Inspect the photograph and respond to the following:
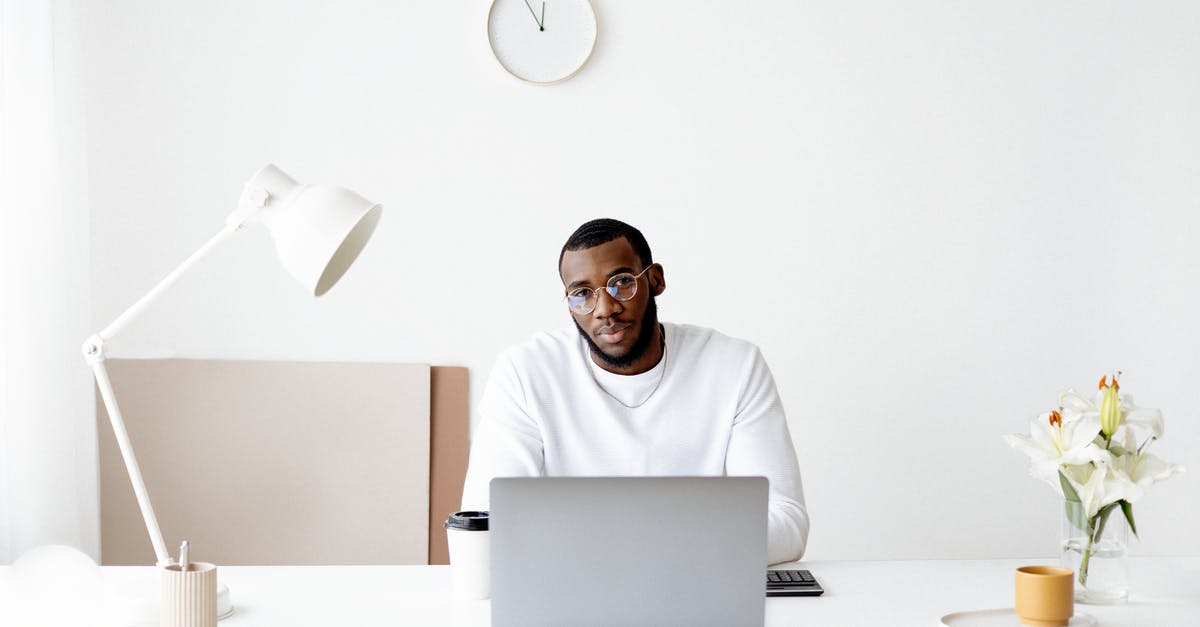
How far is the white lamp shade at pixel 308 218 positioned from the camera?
1509mm

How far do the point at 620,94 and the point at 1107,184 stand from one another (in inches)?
56.2

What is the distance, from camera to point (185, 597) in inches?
55.0

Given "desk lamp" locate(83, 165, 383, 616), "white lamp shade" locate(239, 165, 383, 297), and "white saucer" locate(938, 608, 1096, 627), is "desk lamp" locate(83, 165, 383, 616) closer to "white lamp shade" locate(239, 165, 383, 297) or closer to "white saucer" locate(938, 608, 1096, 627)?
"white lamp shade" locate(239, 165, 383, 297)

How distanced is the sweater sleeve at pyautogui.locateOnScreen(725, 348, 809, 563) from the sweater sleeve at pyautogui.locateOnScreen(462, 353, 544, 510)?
0.40 m

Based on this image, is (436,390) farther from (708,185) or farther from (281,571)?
(281,571)

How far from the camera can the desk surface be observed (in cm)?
156

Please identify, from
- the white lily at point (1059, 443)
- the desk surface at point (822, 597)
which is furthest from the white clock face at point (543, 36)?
the white lily at point (1059, 443)

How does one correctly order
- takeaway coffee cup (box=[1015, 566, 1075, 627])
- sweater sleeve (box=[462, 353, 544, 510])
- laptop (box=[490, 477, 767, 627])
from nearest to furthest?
laptop (box=[490, 477, 767, 627]), takeaway coffee cup (box=[1015, 566, 1075, 627]), sweater sleeve (box=[462, 353, 544, 510])

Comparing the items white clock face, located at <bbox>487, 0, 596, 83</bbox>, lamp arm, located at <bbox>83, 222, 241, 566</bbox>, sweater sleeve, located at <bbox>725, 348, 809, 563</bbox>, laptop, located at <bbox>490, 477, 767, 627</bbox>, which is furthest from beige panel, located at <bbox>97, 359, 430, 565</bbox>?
laptop, located at <bbox>490, 477, 767, 627</bbox>

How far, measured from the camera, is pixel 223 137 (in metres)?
3.06

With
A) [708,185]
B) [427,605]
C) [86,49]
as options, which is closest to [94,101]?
[86,49]

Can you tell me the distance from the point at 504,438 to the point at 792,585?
76 centimetres

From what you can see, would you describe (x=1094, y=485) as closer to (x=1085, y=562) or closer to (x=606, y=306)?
(x=1085, y=562)

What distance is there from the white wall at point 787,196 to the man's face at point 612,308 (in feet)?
2.73
